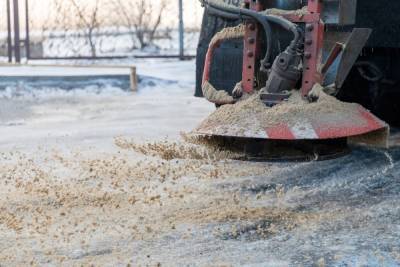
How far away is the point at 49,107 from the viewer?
8656 mm

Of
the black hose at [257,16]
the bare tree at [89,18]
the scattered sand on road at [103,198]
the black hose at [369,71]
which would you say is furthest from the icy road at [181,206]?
the bare tree at [89,18]

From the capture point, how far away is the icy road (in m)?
2.77

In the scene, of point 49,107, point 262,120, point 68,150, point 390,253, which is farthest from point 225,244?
point 49,107

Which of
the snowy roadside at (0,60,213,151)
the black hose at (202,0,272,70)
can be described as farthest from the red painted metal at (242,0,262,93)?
the snowy roadside at (0,60,213,151)

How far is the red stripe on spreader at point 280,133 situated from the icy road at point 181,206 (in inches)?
9.9

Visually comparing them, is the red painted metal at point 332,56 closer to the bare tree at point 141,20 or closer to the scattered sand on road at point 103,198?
the scattered sand on road at point 103,198

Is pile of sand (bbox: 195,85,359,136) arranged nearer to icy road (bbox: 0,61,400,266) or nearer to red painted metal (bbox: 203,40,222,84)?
icy road (bbox: 0,61,400,266)

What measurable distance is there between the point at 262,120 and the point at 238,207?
2.82 feet

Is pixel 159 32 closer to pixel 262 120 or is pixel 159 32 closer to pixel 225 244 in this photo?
pixel 262 120

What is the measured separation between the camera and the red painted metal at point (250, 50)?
4.46 meters

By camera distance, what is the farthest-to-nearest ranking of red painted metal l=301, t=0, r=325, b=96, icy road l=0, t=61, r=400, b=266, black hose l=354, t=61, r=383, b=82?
1. black hose l=354, t=61, r=383, b=82
2. red painted metal l=301, t=0, r=325, b=96
3. icy road l=0, t=61, r=400, b=266

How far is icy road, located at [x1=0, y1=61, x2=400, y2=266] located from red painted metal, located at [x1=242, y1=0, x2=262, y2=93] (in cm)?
53

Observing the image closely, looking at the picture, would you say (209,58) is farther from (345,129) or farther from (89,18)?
(89,18)

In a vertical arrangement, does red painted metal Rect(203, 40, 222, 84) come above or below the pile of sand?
above
